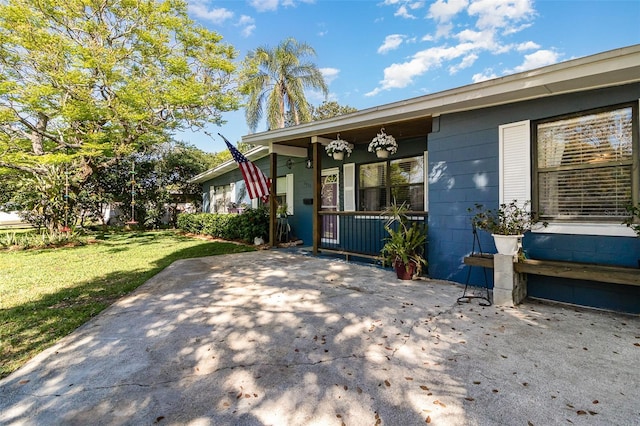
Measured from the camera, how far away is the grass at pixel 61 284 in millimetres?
2939

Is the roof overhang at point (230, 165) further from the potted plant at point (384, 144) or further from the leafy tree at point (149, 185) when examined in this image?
the potted plant at point (384, 144)

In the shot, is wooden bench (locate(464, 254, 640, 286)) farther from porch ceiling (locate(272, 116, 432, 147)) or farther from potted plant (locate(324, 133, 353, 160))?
potted plant (locate(324, 133, 353, 160))

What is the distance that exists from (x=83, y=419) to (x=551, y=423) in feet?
8.63

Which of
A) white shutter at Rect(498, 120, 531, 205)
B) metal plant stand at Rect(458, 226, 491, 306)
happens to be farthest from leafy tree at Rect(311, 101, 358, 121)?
metal plant stand at Rect(458, 226, 491, 306)

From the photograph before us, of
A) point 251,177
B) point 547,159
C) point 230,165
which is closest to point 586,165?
point 547,159

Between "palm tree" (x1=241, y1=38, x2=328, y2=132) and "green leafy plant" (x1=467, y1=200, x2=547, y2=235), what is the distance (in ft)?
46.4

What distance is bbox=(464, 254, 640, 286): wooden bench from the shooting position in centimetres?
296

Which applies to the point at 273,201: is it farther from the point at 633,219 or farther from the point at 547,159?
the point at 633,219

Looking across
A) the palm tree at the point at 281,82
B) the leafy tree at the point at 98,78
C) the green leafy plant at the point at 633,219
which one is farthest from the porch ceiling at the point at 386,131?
the palm tree at the point at 281,82

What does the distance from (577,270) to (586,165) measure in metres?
1.35

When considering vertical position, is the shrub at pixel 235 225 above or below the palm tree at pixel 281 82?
below

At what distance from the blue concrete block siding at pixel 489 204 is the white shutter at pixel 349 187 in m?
2.66

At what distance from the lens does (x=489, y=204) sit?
14.0 ft

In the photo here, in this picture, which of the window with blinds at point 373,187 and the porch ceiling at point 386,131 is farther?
the window with blinds at point 373,187
